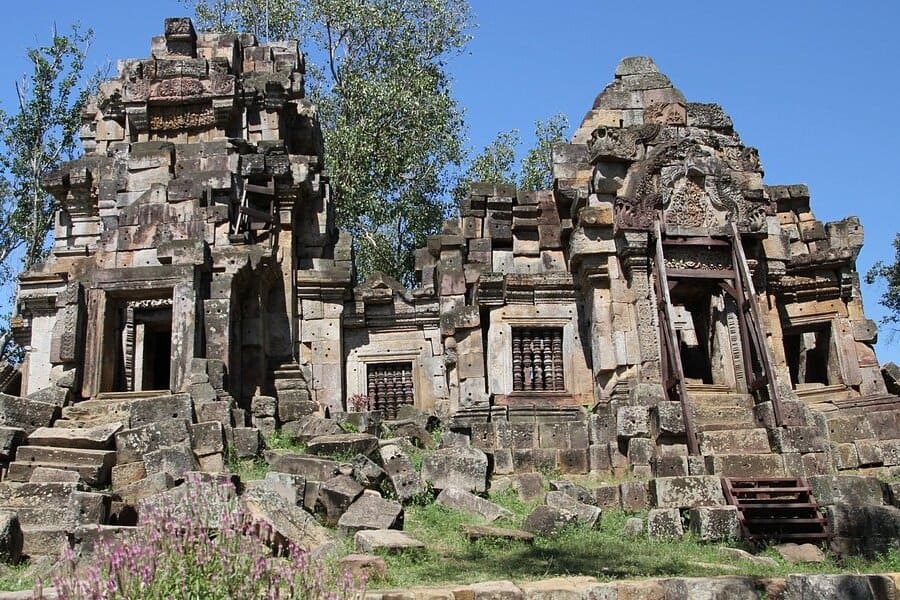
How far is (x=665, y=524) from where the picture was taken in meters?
10.2

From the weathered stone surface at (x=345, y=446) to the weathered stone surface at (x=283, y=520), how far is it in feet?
8.97

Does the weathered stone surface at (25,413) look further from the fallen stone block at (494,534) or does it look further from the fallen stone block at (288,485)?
the fallen stone block at (494,534)

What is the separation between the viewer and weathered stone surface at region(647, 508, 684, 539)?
10086mm

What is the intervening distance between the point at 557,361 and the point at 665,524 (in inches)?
231

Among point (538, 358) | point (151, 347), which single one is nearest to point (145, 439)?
point (151, 347)

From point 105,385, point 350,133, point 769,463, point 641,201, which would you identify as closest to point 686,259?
point 641,201

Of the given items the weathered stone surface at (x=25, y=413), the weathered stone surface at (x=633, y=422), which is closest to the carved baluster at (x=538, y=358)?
the weathered stone surface at (x=633, y=422)

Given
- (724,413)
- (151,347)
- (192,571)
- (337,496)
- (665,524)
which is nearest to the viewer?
(192,571)

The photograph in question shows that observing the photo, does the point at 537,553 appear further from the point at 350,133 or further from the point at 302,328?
the point at 350,133

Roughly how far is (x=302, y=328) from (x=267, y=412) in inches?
109

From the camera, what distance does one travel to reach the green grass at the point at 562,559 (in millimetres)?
7938

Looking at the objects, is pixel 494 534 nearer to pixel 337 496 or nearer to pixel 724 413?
pixel 337 496

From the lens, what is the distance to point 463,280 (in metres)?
15.8

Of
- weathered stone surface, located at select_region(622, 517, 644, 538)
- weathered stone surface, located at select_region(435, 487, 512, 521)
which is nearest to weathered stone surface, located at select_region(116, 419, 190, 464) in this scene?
weathered stone surface, located at select_region(435, 487, 512, 521)
